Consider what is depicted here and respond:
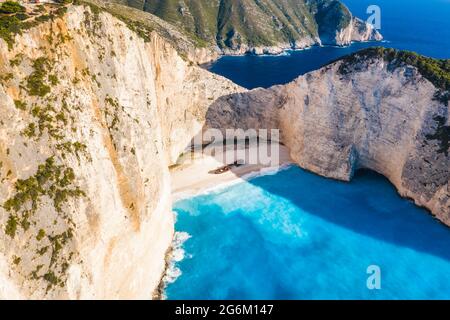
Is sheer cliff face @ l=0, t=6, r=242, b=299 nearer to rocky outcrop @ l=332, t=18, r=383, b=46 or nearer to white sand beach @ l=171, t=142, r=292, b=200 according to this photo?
white sand beach @ l=171, t=142, r=292, b=200

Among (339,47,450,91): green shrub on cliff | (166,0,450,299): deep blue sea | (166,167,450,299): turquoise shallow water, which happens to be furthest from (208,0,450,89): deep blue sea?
(166,167,450,299): turquoise shallow water

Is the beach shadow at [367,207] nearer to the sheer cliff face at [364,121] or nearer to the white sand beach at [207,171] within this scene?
the sheer cliff face at [364,121]

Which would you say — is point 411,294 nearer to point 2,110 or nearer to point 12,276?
point 12,276

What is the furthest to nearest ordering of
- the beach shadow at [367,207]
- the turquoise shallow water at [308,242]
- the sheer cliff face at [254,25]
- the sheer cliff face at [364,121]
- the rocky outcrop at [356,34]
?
the rocky outcrop at [356,34] < the sheer cliff face at [254,25] < the sheer cliff face at [364,121] < the beach shadow at [367,207] < the turquoise shallow water at [308,242]

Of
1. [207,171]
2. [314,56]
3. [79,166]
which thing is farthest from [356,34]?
[79,166]

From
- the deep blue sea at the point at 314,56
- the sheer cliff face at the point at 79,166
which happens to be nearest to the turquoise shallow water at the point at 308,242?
the sheer cliff face at the point at 79,166
